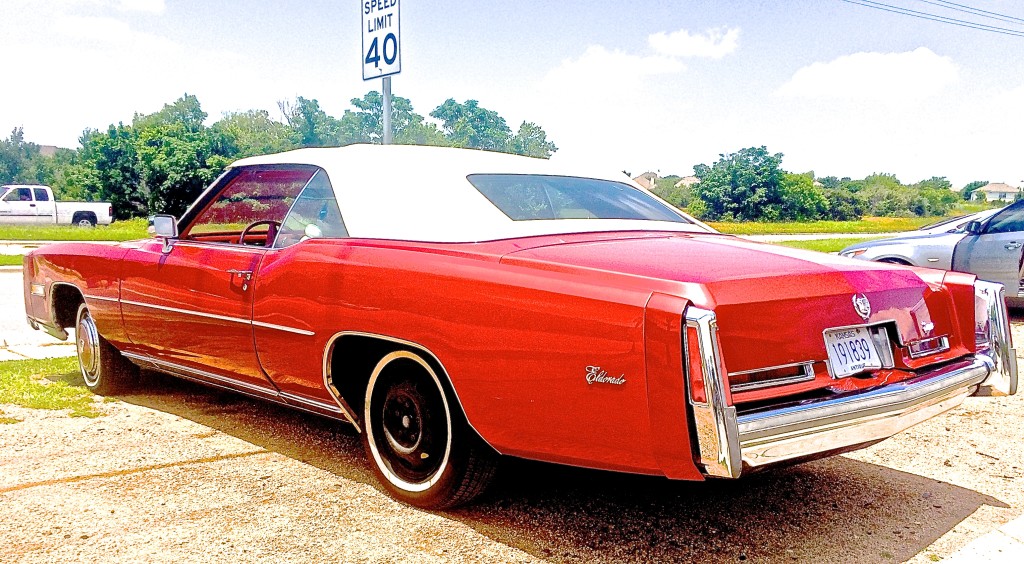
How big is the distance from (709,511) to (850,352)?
886mm

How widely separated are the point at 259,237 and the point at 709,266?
2.75 metres

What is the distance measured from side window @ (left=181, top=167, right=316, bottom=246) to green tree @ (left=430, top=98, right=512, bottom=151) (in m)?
100.0

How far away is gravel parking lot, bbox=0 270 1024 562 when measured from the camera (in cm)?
301

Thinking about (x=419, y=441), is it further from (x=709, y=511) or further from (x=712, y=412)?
(x=712, y=412)

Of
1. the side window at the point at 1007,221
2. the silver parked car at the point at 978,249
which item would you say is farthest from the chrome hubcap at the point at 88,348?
the side window at the point at 1007,221

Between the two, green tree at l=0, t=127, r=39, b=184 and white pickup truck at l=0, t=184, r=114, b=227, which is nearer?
white pickup truck at l=0, t=184, r=114, b=227

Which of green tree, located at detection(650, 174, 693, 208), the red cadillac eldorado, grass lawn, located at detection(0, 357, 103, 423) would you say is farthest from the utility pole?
green tree, located at detection(650, 174, 693, 208)

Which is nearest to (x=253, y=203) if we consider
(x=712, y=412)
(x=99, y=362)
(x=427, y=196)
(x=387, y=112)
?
(x=99, y=362)

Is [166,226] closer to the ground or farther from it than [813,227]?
farther from it

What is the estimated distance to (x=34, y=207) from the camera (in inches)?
1171

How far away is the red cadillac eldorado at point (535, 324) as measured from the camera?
8.62ft

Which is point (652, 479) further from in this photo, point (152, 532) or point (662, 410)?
point (152, 532)

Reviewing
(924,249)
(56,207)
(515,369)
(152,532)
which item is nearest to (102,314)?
(152,532)

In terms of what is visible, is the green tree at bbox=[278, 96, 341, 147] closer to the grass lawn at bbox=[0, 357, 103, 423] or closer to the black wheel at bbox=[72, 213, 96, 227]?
the black wheel at bbox=[72, 213, 96, 227]
